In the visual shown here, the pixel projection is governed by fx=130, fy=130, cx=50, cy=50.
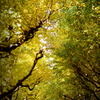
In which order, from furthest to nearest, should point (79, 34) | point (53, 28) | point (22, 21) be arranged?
point (53, 28), point (22, 21), point (79, 34)

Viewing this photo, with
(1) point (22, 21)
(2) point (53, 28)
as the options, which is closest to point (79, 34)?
(2) point (53, 28)

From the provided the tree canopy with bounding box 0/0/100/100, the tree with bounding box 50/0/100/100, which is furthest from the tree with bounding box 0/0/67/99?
the tree with bounding box 50/0/100/100

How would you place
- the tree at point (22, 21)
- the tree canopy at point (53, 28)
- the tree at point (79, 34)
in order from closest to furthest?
1. the tree at point (79, 34)
2. the tree canopy at point (53, 28)
3. the tree at point (22, 21)

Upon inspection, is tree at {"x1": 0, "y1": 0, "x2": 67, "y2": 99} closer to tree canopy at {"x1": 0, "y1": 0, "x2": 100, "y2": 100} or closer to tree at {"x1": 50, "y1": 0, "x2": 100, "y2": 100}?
tree canopy at {"x1": 0, "y1": 0, "x2": 100, "y2": 100}

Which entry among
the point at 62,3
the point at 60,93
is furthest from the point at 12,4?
the point at 60,93

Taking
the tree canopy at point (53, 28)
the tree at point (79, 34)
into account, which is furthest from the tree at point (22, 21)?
the tree at point (79, 34)

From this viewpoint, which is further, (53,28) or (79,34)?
(53,28)

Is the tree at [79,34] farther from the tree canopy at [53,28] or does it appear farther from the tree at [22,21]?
the tree at [22,21]

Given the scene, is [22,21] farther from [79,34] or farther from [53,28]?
[79,34]

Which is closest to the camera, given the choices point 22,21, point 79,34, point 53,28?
point 79,34

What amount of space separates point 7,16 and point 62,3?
3.73m

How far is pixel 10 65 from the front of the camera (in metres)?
13.3

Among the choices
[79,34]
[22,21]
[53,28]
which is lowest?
[53,28]

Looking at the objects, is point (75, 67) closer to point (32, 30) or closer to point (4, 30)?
point (32, 30)
